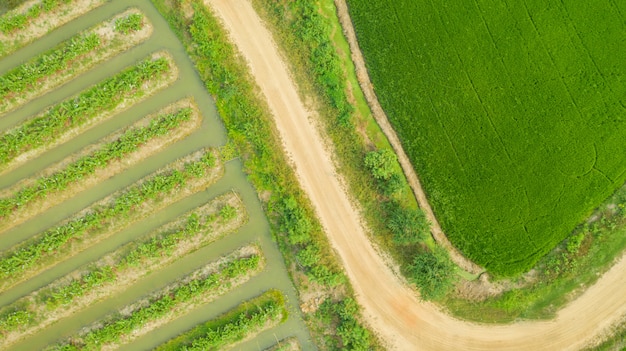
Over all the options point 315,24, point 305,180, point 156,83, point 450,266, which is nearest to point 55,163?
Result: point 156,83

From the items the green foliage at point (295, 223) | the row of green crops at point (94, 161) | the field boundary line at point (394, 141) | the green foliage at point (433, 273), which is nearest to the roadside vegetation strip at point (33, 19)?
the row of green crops at point (94, 161)

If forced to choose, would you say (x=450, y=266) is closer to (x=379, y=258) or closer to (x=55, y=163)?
(x=379, y=258)

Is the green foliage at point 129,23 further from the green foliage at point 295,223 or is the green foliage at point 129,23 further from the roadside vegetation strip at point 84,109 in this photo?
the green foliage at point 295,223

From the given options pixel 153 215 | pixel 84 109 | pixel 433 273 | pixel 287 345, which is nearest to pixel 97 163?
pixel 84 109

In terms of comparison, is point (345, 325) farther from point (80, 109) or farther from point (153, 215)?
point (80, 109)

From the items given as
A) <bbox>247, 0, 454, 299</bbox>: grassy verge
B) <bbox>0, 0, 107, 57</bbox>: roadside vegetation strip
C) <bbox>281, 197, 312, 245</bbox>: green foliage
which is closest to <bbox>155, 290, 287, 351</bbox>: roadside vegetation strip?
<bbox>281, 197, 312, 245</bbox>: green foliage

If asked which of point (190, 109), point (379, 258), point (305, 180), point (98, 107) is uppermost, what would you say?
point (98, 107)
